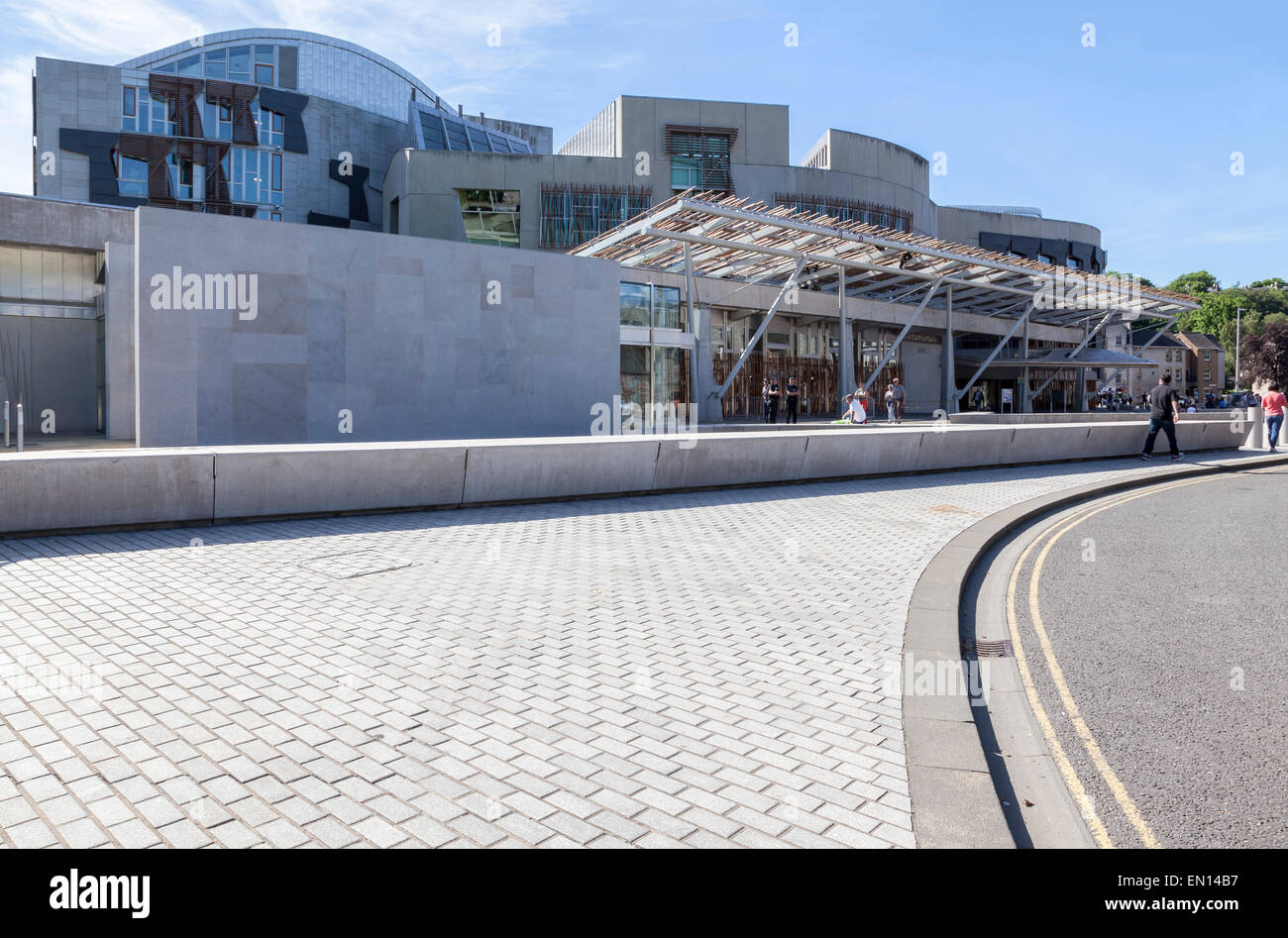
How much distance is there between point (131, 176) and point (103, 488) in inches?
1753

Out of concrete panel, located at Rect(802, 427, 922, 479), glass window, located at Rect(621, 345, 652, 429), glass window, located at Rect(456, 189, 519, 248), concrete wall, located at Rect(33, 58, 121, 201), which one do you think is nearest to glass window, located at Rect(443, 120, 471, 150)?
glass window, located at Rect(456, 189, 519, 248)

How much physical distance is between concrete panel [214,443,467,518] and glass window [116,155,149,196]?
142ft

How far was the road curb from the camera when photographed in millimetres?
3061

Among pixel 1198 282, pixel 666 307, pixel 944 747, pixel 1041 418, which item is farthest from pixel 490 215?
pixel 1198 282

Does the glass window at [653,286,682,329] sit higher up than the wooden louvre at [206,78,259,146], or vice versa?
the wooden louvre at [206,78,259,146]

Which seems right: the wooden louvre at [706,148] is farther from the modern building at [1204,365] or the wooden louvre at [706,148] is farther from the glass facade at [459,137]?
the modern building at [1204,365]

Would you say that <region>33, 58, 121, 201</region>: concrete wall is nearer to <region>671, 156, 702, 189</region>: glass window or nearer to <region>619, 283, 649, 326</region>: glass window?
<region>671, 156, 702, 189</region>: glass window

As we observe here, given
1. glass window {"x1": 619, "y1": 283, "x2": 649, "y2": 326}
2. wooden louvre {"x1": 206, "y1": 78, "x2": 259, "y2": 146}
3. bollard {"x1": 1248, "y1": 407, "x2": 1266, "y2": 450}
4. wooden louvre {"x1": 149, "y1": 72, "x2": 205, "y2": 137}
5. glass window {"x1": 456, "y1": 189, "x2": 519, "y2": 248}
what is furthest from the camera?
wooden louvre {"x1": 206, "y1": 78, "x2": 259, "y2": 146}

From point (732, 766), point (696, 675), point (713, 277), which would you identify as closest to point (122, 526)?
point (696, 675)

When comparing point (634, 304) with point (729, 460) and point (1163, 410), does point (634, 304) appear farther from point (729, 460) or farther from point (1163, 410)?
point (1163, 410)

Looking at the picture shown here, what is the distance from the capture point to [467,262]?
791 inches

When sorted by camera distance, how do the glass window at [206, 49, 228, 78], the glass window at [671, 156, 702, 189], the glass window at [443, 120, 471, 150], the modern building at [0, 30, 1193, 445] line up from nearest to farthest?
the modern building at [0, 30, 1193, 445] → the glass window at [671, 156, 702, 189] → the glass window at [443, 120, 471, 150] → the glass window at [206, 49, 228, 78]

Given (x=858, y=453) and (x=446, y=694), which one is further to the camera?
(x=858, y=453)
